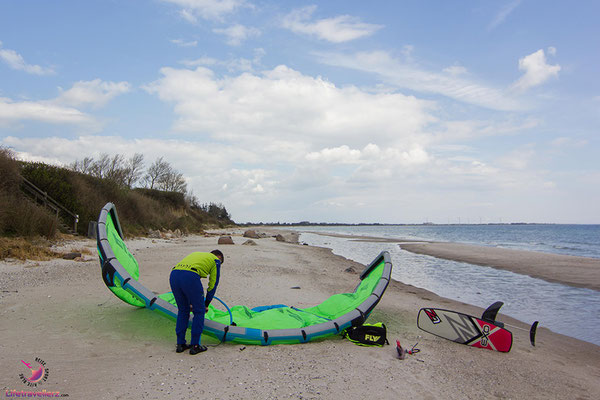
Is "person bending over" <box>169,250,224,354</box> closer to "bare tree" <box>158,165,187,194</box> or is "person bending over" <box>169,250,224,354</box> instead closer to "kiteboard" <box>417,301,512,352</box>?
"kiteboard" <box>417,301,512,352</box>

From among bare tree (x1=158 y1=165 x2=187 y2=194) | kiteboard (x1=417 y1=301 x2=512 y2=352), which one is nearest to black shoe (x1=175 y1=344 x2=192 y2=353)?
kiteboard (x1=417 y1=301 x2=512 y2=352)

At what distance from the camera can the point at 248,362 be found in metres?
4.62

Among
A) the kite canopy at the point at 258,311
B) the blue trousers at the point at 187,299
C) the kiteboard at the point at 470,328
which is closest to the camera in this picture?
the blue trousers at the point at 187,299

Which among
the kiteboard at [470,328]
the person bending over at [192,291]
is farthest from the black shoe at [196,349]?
the kiteboard at [470,328]

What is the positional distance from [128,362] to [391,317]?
467 cm

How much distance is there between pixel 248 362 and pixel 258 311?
1975 millimetres

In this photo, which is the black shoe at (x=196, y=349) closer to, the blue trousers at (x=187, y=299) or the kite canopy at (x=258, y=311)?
the blue trousers at (x=187, y=299)

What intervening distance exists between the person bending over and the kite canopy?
0.33 metres

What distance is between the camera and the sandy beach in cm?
392

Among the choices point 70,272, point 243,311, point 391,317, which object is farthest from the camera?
point 70,272

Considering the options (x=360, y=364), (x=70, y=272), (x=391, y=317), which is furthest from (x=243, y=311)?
(x=70, y=272)

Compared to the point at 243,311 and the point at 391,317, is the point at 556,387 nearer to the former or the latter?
the point at 391,317

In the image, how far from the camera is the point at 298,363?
4.67m

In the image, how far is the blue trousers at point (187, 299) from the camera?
4781 mm
